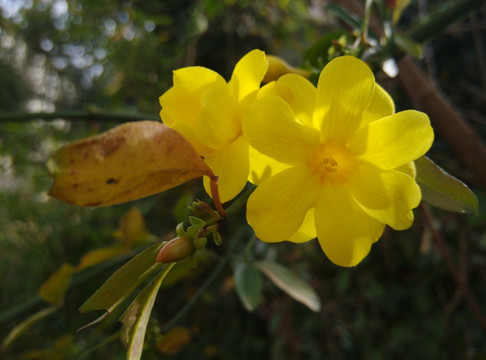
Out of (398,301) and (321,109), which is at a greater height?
(321,109)

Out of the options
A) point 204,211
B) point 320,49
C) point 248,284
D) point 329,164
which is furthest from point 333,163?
point 248,284

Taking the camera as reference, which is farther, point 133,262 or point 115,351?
point 115,351

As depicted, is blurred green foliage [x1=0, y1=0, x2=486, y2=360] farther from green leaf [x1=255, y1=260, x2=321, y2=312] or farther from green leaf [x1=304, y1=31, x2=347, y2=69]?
green leaf [x1=304, y1=31, x2=347, y2=69]

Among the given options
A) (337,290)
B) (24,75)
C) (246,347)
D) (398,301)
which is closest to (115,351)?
(246,347)

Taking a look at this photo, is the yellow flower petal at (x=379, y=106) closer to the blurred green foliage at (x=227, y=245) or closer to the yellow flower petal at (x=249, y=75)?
the yellow flower petal at (x=249, y=75)

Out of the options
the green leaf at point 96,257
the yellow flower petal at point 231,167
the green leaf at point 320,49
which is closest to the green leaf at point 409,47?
the green leaf at point 320,49

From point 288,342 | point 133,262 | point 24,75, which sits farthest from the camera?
point 24,75

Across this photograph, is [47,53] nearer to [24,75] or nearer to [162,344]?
[24,75]

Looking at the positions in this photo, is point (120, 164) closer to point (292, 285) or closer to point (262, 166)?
point (262, 166)
